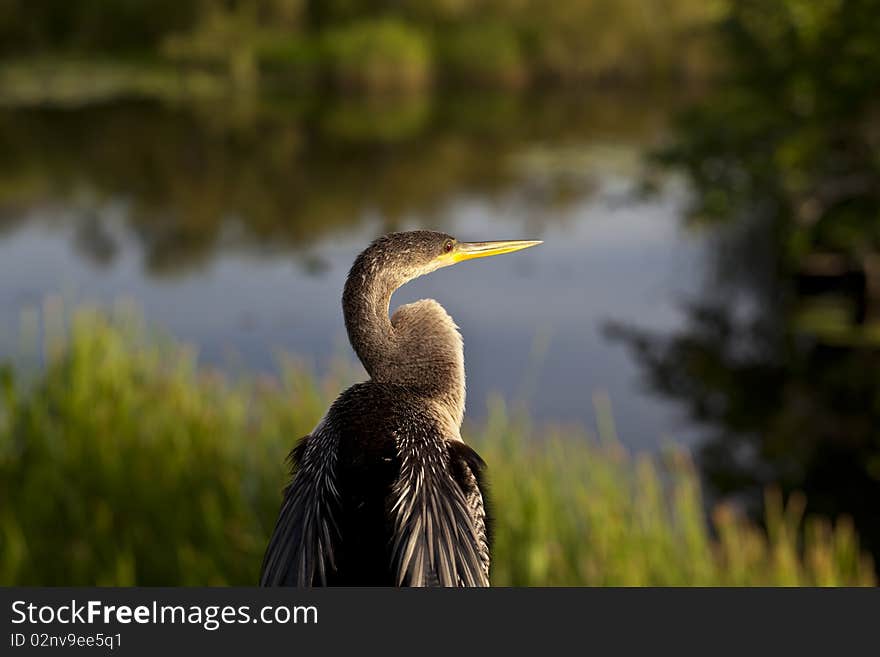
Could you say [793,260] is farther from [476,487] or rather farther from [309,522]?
→ [309,522]

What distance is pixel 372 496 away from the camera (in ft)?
6.53

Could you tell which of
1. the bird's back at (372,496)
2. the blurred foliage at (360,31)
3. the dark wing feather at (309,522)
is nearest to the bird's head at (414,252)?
the bird's back at (372,496)

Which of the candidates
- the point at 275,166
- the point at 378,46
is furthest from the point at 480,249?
the point at 275,166

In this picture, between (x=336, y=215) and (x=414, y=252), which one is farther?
(x=336, y=215)

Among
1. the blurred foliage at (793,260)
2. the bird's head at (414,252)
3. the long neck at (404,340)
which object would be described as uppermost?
the blurred foliage at (793,260)

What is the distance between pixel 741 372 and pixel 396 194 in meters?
18.5

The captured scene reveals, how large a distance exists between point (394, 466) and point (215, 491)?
554cm

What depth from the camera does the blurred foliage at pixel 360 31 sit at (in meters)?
41.3

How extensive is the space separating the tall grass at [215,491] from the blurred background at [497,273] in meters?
0.03

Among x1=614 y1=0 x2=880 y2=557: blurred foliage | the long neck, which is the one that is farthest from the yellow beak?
x1=614 y1=0 x2=880 y2=557: blurred foliage

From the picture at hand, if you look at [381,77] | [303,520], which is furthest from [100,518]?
[381,77]

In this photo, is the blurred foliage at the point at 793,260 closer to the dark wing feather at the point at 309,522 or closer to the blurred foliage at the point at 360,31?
the dark wing feather at the point at 309,522

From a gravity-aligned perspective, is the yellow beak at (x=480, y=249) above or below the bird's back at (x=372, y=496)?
above

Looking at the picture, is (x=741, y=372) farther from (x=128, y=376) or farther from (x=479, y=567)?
(x=479, y=567)
